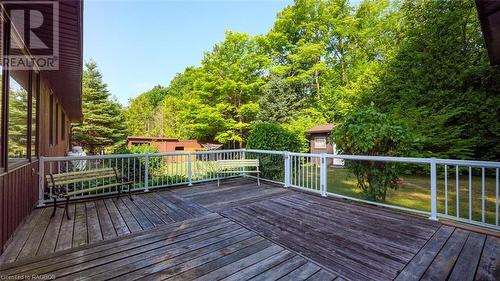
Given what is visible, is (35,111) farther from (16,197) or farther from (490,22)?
(490,22)

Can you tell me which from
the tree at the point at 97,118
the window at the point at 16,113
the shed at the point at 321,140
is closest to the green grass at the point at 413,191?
the window at the point at 16,113

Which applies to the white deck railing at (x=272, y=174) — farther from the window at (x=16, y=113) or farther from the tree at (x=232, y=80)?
the tree at (x=232, y=80)

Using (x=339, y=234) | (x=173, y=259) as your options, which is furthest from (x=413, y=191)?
(x=173, y=259)

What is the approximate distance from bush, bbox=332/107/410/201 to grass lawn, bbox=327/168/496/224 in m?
0.51

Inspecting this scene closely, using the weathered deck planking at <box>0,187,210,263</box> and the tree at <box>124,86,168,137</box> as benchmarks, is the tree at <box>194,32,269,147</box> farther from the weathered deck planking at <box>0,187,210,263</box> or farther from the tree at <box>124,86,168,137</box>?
the weathered deck planking at <box>0,187,210,263</box>

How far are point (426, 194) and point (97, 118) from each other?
2315 cm

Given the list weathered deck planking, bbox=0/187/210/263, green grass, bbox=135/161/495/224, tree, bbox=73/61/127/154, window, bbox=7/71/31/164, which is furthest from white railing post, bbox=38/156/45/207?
tree, bbox=73/61/127/154

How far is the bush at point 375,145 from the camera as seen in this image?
4.54 m

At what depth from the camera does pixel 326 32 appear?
21.4m

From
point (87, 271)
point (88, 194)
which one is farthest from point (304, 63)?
point (87, 271)

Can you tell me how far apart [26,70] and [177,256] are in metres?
3.76

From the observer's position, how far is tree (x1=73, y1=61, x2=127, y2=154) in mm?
20328

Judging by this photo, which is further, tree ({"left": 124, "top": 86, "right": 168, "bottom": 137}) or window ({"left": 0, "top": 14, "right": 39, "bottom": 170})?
tree ({"left": 124, "top": 86, "right": 168, "bottom": 137})

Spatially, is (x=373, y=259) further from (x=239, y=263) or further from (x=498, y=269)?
(x=239, y=263)
